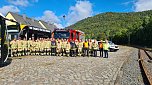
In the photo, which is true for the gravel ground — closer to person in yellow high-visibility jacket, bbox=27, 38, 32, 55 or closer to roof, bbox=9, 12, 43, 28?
person in yellow high-visibility jacket, bbox=27, 38, 32, 55

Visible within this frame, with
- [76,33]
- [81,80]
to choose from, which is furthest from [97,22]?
[81,80]

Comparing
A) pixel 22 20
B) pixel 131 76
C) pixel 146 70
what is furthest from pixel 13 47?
pixel 22 20

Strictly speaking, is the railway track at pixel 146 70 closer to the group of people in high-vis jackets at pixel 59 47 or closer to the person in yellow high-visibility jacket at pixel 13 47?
the group of people in high-vis jackets at pixel 59 47

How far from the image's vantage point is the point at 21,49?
79.7 ft

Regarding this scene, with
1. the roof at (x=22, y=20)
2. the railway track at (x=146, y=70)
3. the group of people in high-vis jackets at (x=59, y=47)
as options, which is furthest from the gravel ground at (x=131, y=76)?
the roof at (x=22, y=20)

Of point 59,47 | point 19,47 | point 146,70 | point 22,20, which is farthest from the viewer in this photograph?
point 22,20

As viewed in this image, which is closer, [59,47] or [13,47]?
[13,47]

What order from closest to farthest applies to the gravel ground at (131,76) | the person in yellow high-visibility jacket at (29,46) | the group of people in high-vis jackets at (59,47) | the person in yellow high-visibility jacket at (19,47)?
1. the gravel ground at (131,76)
2. the person in yellow high-visibility jacket at (19,47)
3. the person in yellow high-visibility jacket at (29,46)
4. the group of people in high-vis jackets at (59,47)

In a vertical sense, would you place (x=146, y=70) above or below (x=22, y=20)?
below

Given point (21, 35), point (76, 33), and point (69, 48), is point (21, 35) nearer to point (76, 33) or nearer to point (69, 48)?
point (69, 48)

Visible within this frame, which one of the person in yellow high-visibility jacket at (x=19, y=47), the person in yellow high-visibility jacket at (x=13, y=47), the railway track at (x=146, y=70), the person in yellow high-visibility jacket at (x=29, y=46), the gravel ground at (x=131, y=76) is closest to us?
the gravel ground at (x=131, y=76)

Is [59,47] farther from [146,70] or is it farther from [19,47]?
[146,70]

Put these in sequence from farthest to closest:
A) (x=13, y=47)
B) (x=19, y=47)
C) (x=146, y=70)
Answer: (x=19, y=47)
(x=13, y=47)
(x=146, y=70)

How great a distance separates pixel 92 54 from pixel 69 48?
250 cm
